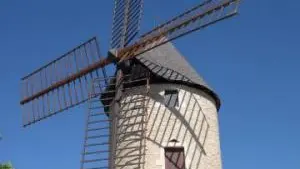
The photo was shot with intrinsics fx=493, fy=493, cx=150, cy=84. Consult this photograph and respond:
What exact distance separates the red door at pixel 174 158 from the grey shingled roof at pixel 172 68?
1.83 meters

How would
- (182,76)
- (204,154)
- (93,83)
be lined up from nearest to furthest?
(204,154), (182,76), (93,83)

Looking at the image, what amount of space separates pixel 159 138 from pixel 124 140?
36.6 inches

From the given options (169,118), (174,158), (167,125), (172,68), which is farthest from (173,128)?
(172,68)

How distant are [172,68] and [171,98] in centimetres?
97

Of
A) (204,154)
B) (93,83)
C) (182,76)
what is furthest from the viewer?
(93,83)

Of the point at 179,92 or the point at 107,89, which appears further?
the point at 107,89

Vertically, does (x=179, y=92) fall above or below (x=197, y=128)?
above

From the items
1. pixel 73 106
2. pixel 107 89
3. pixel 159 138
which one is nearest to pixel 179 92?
pixel 159 138

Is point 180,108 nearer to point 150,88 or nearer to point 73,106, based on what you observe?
point 150,88

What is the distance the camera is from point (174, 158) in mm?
12008

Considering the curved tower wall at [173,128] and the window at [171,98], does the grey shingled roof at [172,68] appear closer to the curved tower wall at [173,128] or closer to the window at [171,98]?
the curved tower wall at [173,128]

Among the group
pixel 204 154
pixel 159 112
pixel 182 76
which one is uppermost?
pixel 182 76

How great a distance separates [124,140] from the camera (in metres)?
12.4

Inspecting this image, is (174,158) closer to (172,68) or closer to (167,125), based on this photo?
(167,125)
